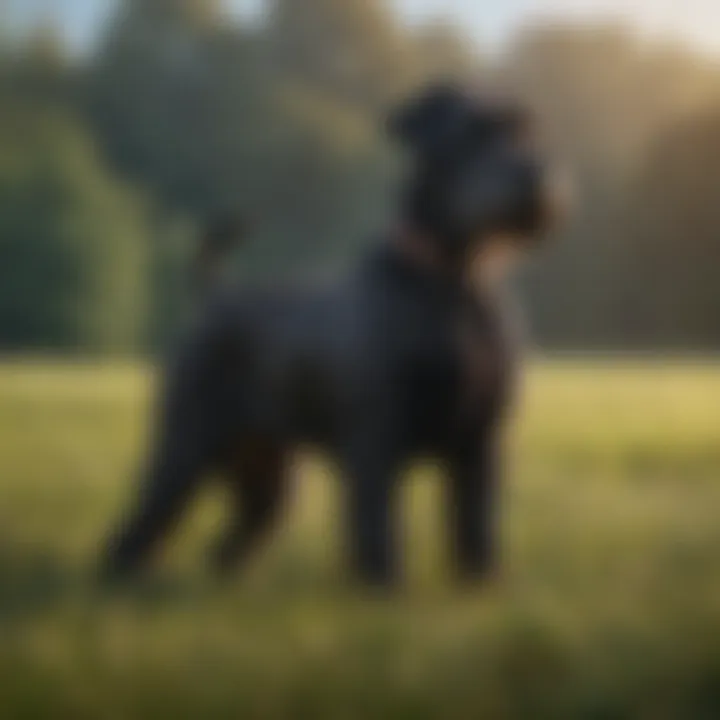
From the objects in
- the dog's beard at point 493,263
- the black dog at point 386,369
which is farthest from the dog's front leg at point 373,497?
the dog's beard at point 493,263

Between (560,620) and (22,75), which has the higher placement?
(22,75)

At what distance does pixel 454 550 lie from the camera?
898 millimetres

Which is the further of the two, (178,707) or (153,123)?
(153,123)

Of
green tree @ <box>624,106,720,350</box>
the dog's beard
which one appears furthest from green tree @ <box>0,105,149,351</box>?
green tree @ <box>624,106,720,350</box>

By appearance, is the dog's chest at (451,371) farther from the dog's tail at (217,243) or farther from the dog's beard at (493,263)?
the dog's tail at (217,243)

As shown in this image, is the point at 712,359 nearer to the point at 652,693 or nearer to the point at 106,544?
the point at 652,693

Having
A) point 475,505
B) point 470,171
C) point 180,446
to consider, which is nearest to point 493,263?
point 470,171

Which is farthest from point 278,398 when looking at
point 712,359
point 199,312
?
point 712,359

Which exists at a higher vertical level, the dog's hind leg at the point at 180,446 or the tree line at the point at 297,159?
the tree line at the point at 297,159

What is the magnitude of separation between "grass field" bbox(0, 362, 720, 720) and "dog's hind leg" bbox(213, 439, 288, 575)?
0.06ft

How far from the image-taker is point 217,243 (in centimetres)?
91

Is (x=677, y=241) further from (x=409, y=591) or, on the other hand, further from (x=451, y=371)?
(x=409, y=591)

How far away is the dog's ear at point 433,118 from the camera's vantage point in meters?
0.86

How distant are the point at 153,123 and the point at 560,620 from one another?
1.61 feet
